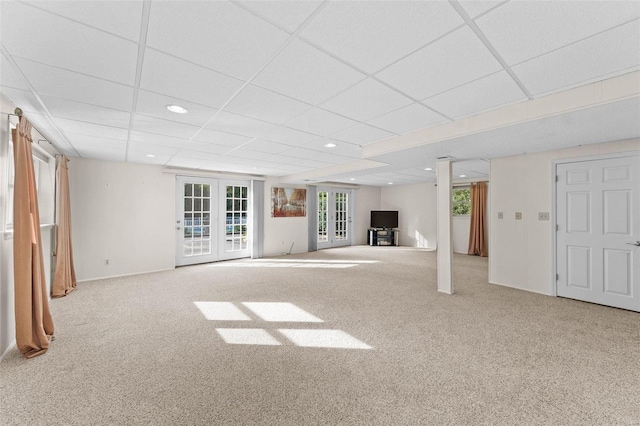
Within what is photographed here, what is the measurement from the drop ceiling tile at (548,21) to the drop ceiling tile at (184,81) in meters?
1.81

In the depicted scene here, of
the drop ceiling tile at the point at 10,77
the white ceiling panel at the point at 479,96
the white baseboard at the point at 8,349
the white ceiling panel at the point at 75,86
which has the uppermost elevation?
the white ceiling panel at the point at 479,96

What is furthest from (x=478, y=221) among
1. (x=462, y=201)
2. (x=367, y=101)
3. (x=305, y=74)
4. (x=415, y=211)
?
(x=305, y=74)

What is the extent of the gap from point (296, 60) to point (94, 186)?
5.45 meters

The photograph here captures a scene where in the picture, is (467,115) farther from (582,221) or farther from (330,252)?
(330,252)

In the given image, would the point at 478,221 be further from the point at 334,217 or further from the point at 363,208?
the point at 334,217

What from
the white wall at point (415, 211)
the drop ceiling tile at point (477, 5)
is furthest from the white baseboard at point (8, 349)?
the white wall at point (415, 211)

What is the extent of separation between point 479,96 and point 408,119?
760 millimetres

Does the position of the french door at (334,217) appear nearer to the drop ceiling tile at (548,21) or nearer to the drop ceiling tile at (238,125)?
the drop ceiling tile at (238,125)

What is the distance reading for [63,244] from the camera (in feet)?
14.5

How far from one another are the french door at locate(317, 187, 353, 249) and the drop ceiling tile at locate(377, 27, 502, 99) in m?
7.29

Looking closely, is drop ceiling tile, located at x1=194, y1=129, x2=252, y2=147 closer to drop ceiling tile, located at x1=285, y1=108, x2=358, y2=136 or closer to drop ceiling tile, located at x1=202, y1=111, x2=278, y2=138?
drop ceiling tile, located at x1=202, y1=111, x2=278, y2=138

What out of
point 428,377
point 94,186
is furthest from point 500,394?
point 94,186

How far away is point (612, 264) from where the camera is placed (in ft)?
12.5

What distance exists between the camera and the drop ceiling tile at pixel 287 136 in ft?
11.6
